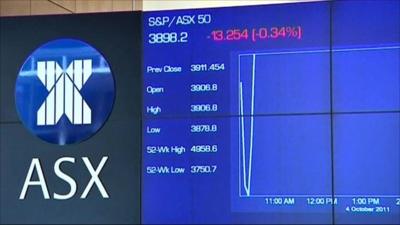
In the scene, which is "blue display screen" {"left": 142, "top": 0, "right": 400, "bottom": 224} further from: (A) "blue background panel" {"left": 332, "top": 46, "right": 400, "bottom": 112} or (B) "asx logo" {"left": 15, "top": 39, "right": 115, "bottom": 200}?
(B) "asx logo" {"left": 15, "top": 39, "right": 115, "bottom": 200}

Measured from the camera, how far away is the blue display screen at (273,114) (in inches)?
171

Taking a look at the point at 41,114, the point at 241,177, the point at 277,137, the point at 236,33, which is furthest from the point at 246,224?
the point at 41,114

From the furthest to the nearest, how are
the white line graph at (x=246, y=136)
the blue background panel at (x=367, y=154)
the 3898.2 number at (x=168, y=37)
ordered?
the 3898.2 number at (x=168, y=37), the white line graph at (x=246, y=136), the blue background panel at (x=367, y=154)

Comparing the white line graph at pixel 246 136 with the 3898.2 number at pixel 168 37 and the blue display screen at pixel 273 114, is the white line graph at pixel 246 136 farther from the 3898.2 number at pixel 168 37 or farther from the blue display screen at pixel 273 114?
the 3898.2 number at pixel 168 37

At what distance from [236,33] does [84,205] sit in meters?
1.67

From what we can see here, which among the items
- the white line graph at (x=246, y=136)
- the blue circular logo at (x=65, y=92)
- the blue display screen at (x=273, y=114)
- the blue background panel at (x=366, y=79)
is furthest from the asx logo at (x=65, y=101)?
the blue background panel at (x=366, y=79)

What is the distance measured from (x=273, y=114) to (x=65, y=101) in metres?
1.54

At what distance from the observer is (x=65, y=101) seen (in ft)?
15.6

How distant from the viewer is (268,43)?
4.54 m

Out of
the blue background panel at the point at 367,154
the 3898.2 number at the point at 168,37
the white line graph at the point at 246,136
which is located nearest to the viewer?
the blue background panel at the point at 367,154

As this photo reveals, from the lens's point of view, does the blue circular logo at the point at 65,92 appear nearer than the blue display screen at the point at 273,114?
No

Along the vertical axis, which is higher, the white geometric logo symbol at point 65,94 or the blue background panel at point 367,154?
the white geometric logo symbol at point 65,94

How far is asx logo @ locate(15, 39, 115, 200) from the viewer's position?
473 cm

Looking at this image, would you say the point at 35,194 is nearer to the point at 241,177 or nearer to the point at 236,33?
the point at 241,177
